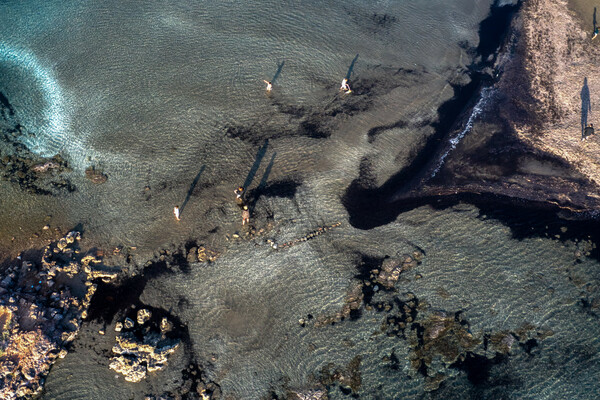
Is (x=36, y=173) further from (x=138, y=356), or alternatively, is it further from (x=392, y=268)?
(x=392, y=268)

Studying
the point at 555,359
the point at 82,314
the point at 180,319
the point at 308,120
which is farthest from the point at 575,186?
the point at 82,314

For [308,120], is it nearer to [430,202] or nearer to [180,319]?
[430,202]

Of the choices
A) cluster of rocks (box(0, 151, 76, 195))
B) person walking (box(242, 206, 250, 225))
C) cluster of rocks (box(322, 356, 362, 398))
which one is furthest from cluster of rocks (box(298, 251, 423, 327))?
cluster of rocks (box(0, 151, 76, 195))

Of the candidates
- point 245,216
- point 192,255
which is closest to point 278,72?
point 245,216

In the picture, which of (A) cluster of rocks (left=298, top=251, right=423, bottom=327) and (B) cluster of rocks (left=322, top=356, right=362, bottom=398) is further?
(A) cluster of rocks (left=298, top=251, right=423, bottom=327)

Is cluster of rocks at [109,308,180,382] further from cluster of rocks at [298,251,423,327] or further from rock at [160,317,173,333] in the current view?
cluster of rocks at [298,251,423,327]

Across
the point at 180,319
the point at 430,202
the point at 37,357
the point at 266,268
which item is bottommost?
the point at 37,357
